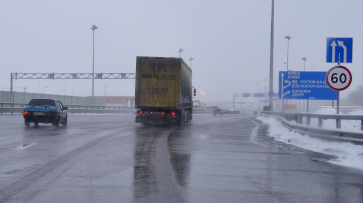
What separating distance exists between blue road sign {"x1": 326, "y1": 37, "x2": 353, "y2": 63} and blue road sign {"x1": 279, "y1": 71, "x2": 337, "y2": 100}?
14.1m

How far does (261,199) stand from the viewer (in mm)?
5504

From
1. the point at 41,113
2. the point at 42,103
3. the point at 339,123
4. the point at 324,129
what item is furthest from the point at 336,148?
the point at 42,103

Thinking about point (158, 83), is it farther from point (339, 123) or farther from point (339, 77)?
point (339, 123)

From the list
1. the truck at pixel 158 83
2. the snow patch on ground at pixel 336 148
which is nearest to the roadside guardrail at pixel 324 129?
the snow patch on ground at pixel 336 148

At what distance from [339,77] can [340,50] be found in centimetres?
121

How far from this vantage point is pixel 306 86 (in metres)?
27.4

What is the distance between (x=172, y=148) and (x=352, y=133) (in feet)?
16.5

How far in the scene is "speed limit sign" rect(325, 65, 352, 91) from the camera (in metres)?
11.7

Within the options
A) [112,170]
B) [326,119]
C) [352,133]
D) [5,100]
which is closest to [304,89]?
[326,119]

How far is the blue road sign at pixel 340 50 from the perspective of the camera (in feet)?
41.1

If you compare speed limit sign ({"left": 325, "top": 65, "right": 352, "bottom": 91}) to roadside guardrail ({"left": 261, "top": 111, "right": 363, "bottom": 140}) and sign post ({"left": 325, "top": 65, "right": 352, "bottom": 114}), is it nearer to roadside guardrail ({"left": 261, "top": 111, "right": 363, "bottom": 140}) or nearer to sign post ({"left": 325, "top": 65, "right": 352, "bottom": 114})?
sign post ({"left": 325, "top": 65, "right": 352, "bottom": 114})

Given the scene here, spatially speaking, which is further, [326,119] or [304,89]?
[304,89]

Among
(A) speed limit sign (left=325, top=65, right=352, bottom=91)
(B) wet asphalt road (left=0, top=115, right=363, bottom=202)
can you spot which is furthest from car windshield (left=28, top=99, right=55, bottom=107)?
(A) speed limit sign (left=325, top=65, right=352, bottom=91)

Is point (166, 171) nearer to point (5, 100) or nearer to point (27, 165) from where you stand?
point (27, 165)
